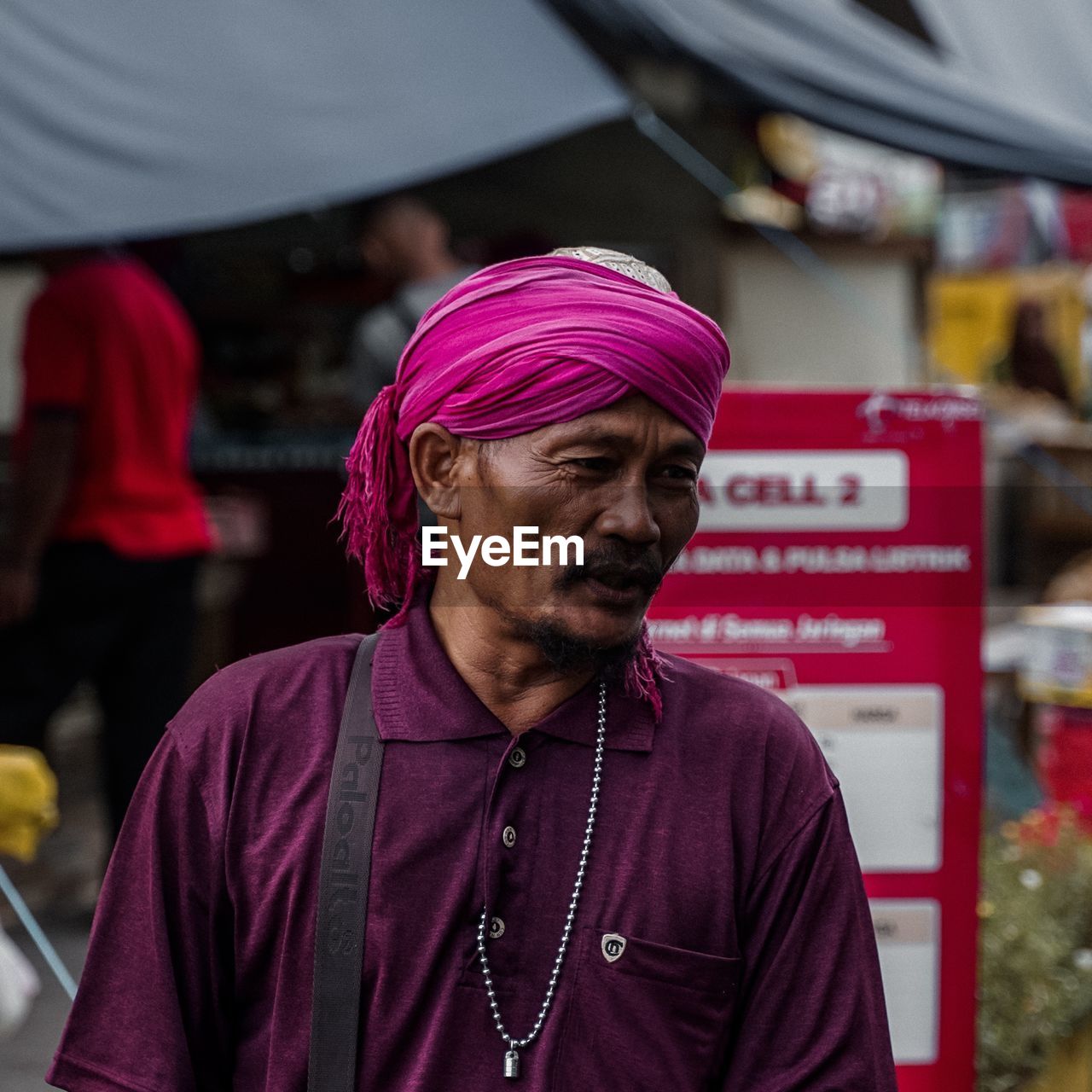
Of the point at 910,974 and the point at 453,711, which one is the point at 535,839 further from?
the point at 910,974

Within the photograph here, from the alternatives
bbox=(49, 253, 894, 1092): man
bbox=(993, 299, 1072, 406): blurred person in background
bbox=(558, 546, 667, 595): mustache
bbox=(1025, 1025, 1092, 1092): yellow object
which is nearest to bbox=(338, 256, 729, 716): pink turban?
bbox=(49, 253, 894, 1092): man

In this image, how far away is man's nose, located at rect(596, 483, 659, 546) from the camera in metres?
1.45

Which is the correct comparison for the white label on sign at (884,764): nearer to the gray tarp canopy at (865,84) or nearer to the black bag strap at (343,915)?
the black bag strap at (343,915)

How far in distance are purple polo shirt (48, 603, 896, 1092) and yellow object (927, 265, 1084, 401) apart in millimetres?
11024

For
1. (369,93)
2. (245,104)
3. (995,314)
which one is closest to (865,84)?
(369,93)

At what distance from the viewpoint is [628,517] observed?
145 centimetres

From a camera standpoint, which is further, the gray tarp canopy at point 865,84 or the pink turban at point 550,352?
the gray tarp canopy at point 865,84

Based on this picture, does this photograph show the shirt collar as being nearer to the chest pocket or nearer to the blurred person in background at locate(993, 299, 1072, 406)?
the chest pocket

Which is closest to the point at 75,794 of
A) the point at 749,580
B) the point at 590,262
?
the point at 749,580

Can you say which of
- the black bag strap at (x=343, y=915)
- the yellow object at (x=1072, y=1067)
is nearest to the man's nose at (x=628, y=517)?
the black bag strap at (x=343, y=915)

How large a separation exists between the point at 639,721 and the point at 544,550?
0.68 feet

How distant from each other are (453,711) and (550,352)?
0.38 metres

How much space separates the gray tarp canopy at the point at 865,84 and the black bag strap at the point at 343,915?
122 inches

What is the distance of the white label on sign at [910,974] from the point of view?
249 centimetres
